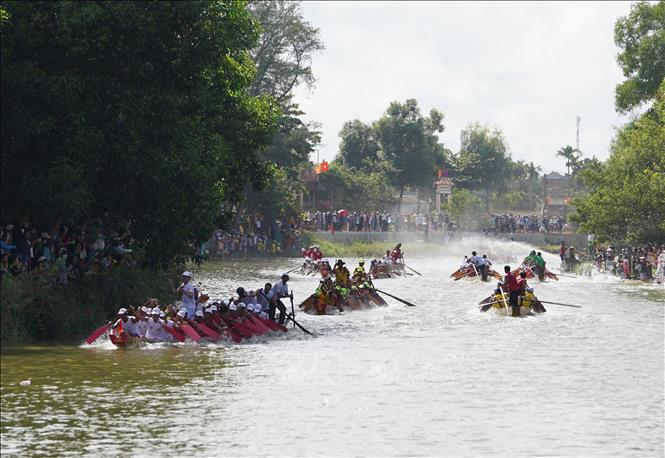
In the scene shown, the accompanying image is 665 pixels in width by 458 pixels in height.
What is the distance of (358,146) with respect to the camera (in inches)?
5640

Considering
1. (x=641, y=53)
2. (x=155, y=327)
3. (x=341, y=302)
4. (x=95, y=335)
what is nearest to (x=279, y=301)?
(x=155, y=327)

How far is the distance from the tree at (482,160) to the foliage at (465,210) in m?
24.0

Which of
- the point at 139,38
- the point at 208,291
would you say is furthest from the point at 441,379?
the point at 208,291

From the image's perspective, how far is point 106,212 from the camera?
34250 mm

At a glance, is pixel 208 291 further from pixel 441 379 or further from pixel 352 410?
pixel 352 410

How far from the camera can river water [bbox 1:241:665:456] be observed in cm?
1991

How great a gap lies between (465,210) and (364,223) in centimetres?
3488

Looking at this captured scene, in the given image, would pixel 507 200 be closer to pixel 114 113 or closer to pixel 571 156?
pixel 571 156

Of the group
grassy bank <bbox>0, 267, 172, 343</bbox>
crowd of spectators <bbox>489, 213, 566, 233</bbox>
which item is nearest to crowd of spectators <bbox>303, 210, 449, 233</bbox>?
crowd of spectators <bbox>489, 213, 566, 233</bbox>

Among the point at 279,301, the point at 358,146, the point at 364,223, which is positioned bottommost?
the point at 279,301

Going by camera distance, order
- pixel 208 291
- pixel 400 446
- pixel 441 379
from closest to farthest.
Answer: pixel 400 446
pixel 441 379
pixel 208 291

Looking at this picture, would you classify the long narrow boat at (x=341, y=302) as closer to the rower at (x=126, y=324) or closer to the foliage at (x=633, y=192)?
the rower at (x=126, y=324)

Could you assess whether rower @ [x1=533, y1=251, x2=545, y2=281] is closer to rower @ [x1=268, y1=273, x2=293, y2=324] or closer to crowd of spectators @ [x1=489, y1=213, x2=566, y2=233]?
rower @ [x1=268, y1=273, x2=293, y2=324]

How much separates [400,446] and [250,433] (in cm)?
266
